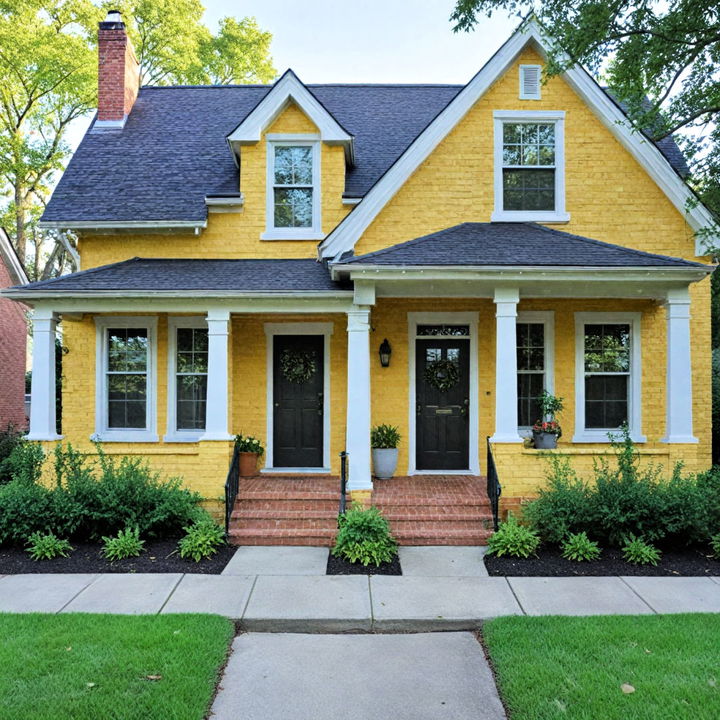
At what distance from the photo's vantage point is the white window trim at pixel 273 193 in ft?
33.0

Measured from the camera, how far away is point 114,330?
10.1 metres

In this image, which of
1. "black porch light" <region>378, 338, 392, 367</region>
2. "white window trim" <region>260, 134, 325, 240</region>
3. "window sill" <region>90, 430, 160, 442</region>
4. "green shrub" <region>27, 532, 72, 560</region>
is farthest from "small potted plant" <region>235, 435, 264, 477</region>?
"white window trim" <region>260, 134, 325, 240</region>

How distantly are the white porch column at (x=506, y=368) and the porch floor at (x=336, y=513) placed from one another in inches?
41.8

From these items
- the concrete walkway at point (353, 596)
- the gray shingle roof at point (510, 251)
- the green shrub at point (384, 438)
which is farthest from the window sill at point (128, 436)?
the gray shingle roof at point (510, 251)

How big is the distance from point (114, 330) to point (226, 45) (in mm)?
19778

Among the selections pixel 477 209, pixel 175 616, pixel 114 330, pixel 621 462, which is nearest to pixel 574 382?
pixel 621 462

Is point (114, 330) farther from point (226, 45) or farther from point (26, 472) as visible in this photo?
point (226, 45)

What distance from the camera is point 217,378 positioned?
332 inches

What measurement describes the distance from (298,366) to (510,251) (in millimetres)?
4112

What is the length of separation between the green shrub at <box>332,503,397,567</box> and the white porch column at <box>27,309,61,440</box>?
4.73 meters

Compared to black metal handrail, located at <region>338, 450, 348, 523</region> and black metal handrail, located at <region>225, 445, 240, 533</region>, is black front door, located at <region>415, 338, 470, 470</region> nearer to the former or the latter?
black metal handrail, located at <region>338, 450, 348, 523</region>

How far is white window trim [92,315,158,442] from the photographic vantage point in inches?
389

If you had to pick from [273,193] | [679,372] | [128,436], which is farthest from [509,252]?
[128,436]

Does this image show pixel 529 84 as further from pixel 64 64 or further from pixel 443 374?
pixel 64 64
